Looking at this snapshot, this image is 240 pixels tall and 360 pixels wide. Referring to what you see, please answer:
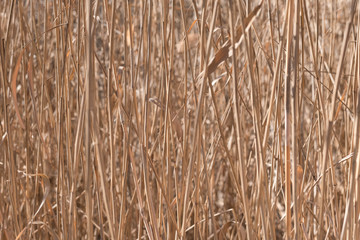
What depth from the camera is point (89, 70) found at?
417 mm

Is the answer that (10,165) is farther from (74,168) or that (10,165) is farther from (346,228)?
(346,228)

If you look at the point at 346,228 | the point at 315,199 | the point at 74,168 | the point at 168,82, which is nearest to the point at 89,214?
the point at 74,168

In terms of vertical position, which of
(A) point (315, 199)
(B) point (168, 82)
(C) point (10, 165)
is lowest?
(A) point (315, 199)

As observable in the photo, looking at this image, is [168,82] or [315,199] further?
[315,199]

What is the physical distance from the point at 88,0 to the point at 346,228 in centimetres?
35

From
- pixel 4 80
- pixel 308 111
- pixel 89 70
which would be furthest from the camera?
pixel 308 111

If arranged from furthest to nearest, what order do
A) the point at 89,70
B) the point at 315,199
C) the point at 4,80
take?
the point at 315,199 → the point at 4,80 → the point at 89,70

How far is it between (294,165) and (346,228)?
11cm

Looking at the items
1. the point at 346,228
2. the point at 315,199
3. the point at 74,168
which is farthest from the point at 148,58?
the point at 315,199

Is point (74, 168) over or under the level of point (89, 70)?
under

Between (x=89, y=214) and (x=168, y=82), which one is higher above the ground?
(x=168, y=82)

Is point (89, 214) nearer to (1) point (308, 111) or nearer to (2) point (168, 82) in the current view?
(2) point (168, 82)

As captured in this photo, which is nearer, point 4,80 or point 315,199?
point 4,80

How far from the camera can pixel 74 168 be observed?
50cm
